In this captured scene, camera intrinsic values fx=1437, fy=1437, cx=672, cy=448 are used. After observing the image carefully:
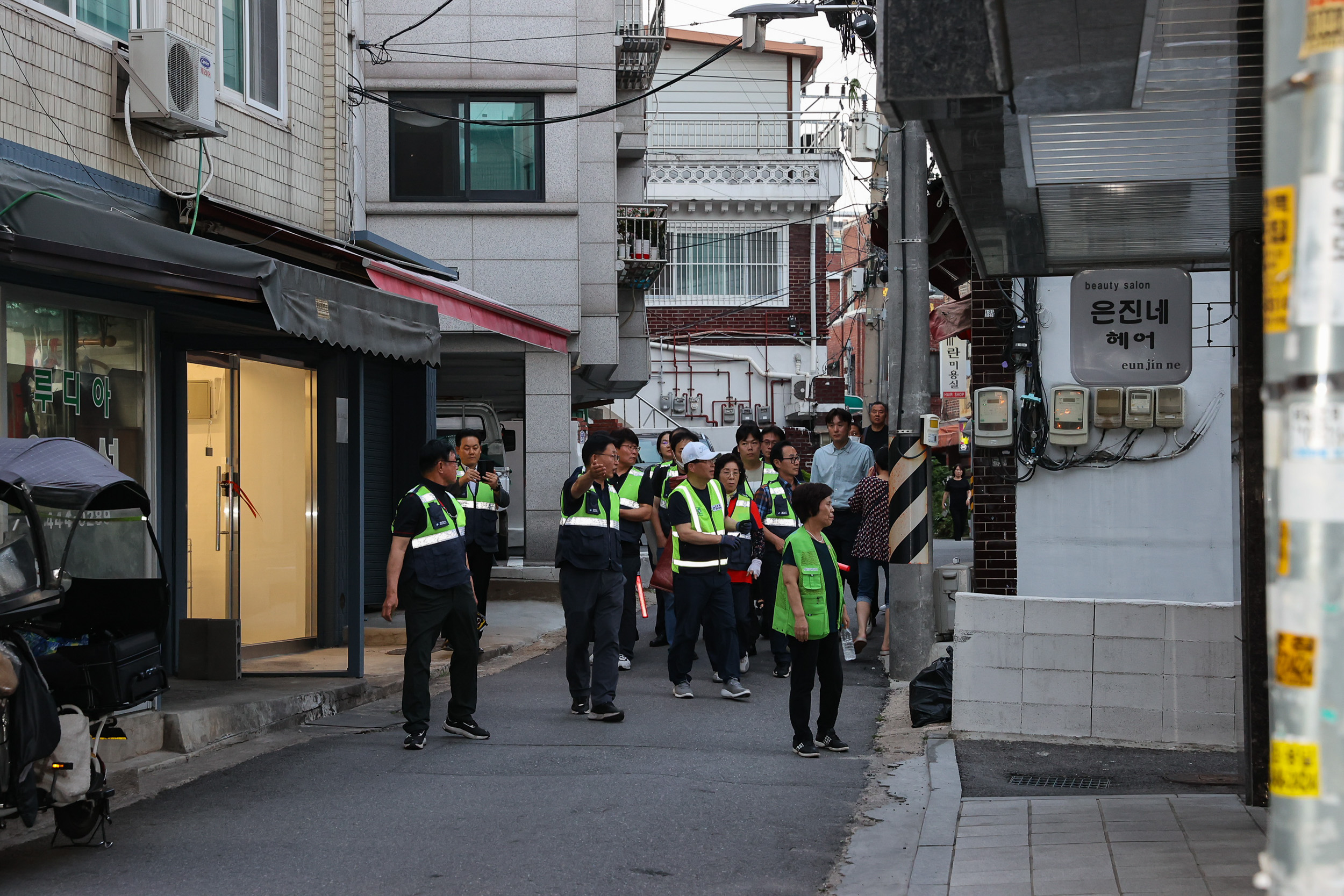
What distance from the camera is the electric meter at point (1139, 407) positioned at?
12.6 m

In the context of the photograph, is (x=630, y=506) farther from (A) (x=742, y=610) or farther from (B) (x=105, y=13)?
(B) (x=105, y=13)

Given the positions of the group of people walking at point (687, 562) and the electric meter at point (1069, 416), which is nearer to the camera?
the group of people walking at point (687, 562)

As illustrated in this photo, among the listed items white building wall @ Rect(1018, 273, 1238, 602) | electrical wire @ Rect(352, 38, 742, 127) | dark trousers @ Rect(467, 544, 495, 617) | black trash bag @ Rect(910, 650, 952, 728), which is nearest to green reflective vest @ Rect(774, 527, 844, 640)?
black trash bag @ Rect(910, 650, 952, 728)

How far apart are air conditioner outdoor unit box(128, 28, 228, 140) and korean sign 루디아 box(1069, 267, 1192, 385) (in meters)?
5.78

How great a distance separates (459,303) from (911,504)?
4016 mm

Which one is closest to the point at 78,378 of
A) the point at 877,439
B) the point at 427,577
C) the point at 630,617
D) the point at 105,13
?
the point at 427,577

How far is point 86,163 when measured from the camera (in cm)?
899

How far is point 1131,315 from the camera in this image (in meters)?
8.43

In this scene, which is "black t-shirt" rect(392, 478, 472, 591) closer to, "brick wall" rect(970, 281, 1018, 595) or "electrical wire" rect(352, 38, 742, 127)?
"brick wall" rect(970, 281, 1018, 595)

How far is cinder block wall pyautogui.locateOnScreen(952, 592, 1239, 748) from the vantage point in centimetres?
824

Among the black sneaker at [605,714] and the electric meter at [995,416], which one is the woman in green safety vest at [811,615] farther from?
the electric meter at [995,416]

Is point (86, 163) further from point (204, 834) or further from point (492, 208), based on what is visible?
point (492, 208)

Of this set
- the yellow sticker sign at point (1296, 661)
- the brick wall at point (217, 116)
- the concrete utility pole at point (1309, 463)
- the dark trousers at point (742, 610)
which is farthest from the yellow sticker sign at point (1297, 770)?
the dark trousers at point (742, 610)

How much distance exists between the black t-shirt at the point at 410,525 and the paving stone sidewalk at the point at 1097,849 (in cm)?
365
